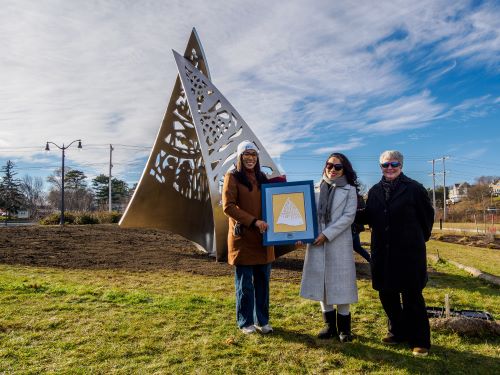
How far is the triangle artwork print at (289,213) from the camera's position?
3.82 m

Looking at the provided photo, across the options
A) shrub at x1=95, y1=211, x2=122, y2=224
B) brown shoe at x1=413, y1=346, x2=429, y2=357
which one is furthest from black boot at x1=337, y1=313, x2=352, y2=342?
shrub at x1=95, y1=211, x2=122, y2=224

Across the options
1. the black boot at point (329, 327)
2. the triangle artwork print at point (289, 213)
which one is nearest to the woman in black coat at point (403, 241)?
the black boot at point (329, 327)

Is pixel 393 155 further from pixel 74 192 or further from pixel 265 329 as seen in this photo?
pixel 74 192

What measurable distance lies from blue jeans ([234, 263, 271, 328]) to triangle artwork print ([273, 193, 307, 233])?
1.84ft

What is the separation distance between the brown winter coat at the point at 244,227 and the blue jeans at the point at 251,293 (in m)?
0.14

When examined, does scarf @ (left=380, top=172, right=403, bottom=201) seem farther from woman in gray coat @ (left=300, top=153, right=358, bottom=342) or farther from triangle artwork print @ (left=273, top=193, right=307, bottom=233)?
triangle artwork print @ (left=273, top=193, right=307, bottom=233)

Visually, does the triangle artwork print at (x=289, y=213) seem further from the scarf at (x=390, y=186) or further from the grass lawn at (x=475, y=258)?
the grass lawn at (x=475, y=258)

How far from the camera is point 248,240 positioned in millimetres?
4000

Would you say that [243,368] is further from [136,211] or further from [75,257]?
[75,257]

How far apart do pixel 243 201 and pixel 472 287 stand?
5.06m

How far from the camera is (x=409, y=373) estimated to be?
3217mm

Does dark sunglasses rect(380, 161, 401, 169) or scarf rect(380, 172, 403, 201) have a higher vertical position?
dark sunglasses rect(380, 161, 401, 169)

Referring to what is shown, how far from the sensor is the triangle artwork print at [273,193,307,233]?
382cm

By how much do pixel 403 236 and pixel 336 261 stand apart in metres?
0.65
